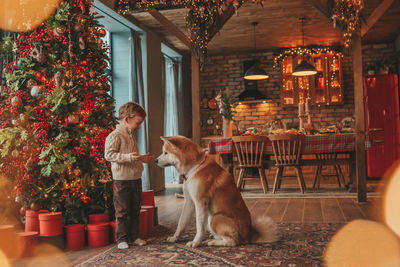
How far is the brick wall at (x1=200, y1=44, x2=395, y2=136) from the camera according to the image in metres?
9.10

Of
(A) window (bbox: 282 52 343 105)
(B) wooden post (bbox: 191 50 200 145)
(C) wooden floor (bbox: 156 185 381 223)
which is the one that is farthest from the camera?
(A) window (bbox: 282 52 343 105)

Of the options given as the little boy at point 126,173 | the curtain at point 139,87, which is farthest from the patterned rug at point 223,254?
the curtain at point 139,87

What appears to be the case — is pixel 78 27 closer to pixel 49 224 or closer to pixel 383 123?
pixel 49 224

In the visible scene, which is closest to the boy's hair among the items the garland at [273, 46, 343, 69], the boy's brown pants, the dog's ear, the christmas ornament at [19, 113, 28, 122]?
the dog's ear

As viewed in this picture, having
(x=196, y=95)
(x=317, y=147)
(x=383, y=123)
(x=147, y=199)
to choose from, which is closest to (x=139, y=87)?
(x=196, y=95)

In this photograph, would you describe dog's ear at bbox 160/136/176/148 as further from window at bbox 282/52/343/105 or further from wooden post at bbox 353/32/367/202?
window at bbox 282/52/343/105

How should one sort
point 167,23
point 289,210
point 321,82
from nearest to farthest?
point 289,210, point 167,23, point 321,82

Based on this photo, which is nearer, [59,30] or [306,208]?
[59,30]

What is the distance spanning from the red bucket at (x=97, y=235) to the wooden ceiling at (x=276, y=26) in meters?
3.26

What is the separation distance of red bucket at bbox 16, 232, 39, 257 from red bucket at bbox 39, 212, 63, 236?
78 mm

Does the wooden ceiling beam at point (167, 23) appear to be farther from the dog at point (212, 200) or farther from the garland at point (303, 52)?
the garland at point (303, 52)

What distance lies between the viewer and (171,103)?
8.88 meters

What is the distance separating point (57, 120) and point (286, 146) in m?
3.43

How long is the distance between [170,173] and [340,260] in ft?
21.6
